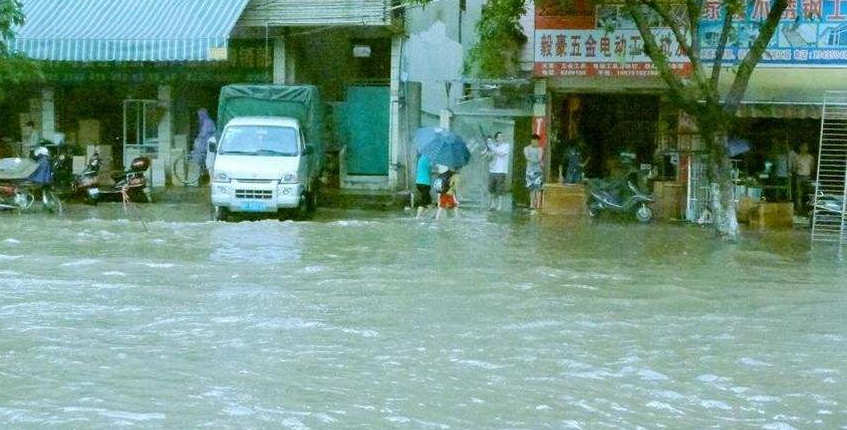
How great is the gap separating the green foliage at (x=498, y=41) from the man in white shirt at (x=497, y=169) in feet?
4.30

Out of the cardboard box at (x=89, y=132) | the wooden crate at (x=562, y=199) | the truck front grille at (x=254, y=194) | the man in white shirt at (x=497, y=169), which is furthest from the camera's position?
the cardboard box at (x=89, y=132)

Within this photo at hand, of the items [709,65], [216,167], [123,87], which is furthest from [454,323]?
[123,87]

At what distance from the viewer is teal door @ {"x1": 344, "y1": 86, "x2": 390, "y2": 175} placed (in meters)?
24.5

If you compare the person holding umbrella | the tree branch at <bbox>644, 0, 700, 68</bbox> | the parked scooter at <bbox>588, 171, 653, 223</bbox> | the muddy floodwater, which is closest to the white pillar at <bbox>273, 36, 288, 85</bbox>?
the person holding umbrella

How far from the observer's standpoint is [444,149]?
20109 mm

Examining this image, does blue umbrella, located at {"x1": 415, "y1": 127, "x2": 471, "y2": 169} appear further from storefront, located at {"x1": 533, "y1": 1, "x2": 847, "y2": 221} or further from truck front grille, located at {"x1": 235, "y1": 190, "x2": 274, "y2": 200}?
truck front grille, located at {"x1": 235, "y1": 190, "x2": 274, "y2": 200}

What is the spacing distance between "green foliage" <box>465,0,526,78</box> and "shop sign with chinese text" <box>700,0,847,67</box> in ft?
11.2

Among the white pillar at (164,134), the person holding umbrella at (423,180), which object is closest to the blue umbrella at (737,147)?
the person holding umbrella at (423,180)

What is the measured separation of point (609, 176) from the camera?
2320 centimetres

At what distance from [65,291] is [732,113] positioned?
10273 millimetres

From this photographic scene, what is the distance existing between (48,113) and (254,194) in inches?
317

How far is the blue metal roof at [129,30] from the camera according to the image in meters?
22.1

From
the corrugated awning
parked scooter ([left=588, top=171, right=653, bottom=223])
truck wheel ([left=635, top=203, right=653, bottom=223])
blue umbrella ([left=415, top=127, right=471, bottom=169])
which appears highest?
the corrugated awning

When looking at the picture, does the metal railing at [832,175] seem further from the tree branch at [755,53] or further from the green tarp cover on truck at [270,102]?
the green tarp cover on truck at [270,102]
